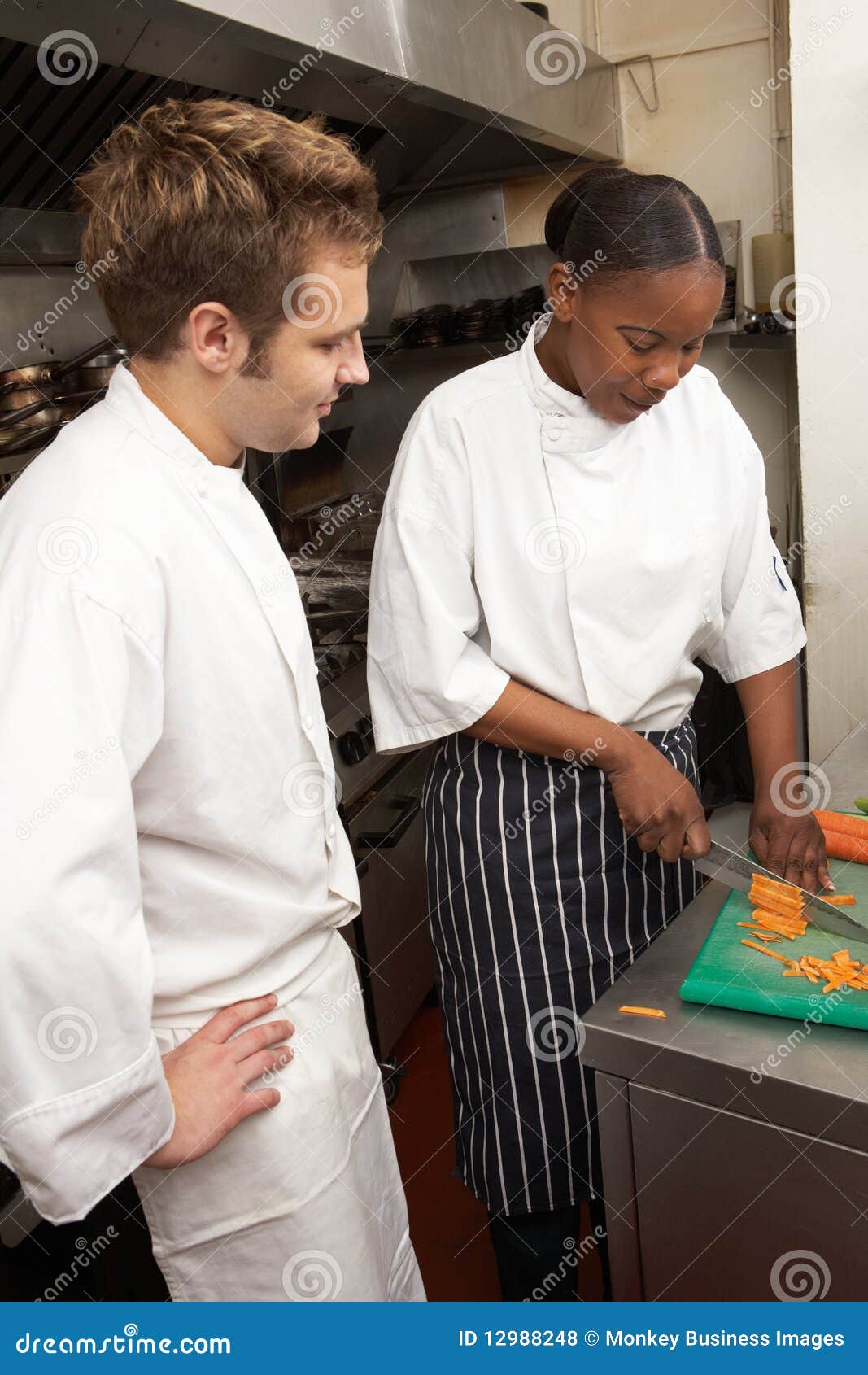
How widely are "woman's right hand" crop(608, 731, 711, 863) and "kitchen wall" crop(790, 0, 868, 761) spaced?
97cm

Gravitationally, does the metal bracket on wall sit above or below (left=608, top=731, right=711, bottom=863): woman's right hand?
above

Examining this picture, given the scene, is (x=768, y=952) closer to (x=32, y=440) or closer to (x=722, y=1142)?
(x=722, y=1142)

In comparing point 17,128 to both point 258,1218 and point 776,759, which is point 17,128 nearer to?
point 776,759

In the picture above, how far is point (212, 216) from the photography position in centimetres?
77

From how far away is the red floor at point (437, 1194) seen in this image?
1727mm

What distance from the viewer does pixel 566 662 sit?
50.0 inches

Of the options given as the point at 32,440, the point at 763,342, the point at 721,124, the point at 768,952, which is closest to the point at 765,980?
the point at 768,952

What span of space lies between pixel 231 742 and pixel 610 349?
0.62 meters

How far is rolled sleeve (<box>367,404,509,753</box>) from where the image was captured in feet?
4.10

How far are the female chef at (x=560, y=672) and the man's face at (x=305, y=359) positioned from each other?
0.41 m

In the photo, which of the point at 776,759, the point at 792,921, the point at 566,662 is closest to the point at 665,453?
the point at 566,662

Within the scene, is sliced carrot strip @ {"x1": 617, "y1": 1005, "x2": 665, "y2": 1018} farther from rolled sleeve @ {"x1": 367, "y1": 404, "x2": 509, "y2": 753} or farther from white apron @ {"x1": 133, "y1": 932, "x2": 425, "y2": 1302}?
rolled sleeve @ {"x1": 367, "y1": 404, "x2": 509, "y2": 753}

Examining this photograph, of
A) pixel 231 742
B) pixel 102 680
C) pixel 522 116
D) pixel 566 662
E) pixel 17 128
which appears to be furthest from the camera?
pixel 522 116

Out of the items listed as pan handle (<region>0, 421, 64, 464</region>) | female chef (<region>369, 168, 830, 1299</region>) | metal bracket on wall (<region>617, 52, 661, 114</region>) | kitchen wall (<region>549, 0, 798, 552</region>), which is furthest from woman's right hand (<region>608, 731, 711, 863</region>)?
metal bracket on wall (<region>617, 52, 661, 114</region>)
